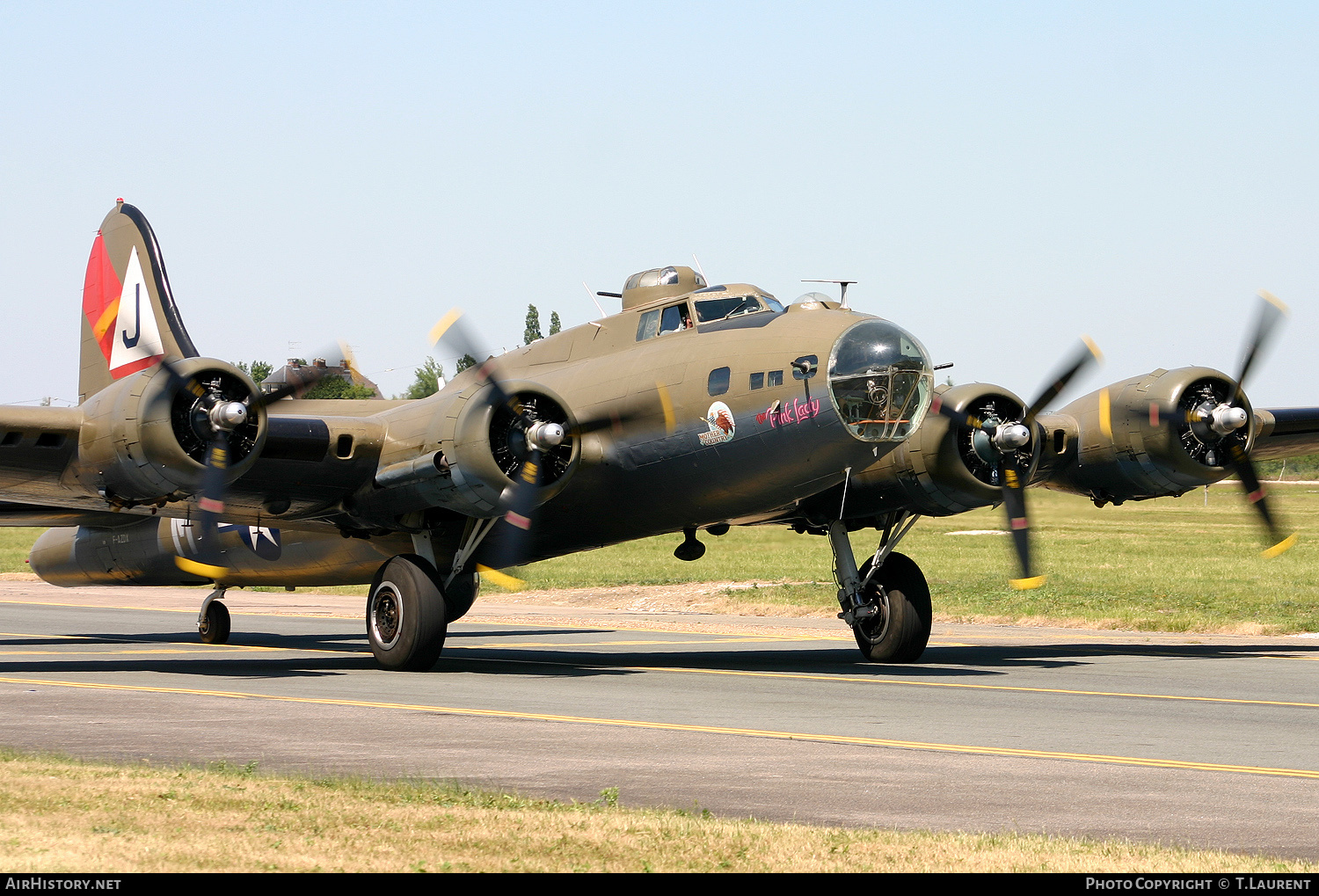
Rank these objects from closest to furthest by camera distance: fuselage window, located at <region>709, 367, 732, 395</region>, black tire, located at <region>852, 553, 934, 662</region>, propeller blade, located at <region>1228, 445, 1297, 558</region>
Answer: fuselage window, located at <region>709, 367, 732, 395</region>
black tire, located at <region>852, 553, 934, 662</region>
propeller blade, located at <region>1228, 445, 1297, 558</region>

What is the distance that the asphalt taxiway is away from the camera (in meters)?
10.1

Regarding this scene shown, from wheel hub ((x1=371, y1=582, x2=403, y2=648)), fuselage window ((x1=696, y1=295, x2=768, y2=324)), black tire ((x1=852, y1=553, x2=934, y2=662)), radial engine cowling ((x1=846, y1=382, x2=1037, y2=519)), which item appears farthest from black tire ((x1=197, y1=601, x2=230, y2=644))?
radial engine cowling ((x1=846, y1=382, x2=1037, y2=519))

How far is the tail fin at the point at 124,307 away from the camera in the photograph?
1034 inches

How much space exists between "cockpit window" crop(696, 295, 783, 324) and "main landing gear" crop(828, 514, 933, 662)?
4204 millimetres

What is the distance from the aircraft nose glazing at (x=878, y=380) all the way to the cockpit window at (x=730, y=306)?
208cm

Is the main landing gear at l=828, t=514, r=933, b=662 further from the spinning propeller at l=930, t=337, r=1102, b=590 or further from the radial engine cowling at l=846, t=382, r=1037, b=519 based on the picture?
the spinning propeller at l=930, t=337, r=1102, b=590

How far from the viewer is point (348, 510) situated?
22109mm

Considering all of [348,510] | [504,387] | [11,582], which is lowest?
[11,582]

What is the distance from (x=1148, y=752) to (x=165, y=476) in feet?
41.0

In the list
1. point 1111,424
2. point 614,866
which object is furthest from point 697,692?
point 614,866

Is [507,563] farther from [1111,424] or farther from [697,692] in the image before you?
[1111,424]

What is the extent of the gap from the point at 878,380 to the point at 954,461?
10.9ft

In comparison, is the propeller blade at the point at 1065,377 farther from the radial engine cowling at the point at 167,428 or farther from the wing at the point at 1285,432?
the radial engine cowling at the point at 167,428

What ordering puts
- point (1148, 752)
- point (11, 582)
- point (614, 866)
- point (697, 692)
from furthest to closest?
point (11, 582)
point (697, 692)
point (1148, 752)
point (614, 866)
